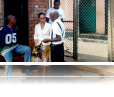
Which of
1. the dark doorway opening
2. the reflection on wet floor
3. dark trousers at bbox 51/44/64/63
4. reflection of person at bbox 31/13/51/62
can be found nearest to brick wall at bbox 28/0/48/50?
the dark doorway opening

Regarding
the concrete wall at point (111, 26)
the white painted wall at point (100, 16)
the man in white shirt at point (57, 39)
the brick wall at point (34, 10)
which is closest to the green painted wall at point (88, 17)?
the white painted wall at point (100, 16)

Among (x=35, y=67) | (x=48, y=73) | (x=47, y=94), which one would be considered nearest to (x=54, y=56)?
(x=47, y=94)

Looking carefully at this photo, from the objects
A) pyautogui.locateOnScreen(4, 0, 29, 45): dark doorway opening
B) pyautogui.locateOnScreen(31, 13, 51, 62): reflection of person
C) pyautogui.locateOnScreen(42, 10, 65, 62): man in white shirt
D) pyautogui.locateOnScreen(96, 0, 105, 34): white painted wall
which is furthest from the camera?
pyautogui.locateOnScreen(96, 0, 105, 34): white painted wall

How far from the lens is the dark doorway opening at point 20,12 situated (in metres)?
5.42

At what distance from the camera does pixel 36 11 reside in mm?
5840

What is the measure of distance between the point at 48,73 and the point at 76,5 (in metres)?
2.36

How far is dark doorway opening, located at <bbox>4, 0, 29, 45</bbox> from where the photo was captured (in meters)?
5.42

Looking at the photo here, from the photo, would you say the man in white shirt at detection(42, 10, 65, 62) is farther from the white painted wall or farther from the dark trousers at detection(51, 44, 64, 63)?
the white painted wall

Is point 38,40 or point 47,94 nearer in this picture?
point 47,94

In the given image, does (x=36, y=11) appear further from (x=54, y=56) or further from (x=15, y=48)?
(x=54, y=56)

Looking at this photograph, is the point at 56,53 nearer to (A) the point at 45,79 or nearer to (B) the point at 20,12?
(A) the point at 45,79

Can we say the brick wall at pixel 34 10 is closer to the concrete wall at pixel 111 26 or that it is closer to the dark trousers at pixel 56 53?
the concrete wall at pixel 111 26

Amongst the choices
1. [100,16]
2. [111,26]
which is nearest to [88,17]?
[100,16]

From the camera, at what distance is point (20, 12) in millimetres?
5582
